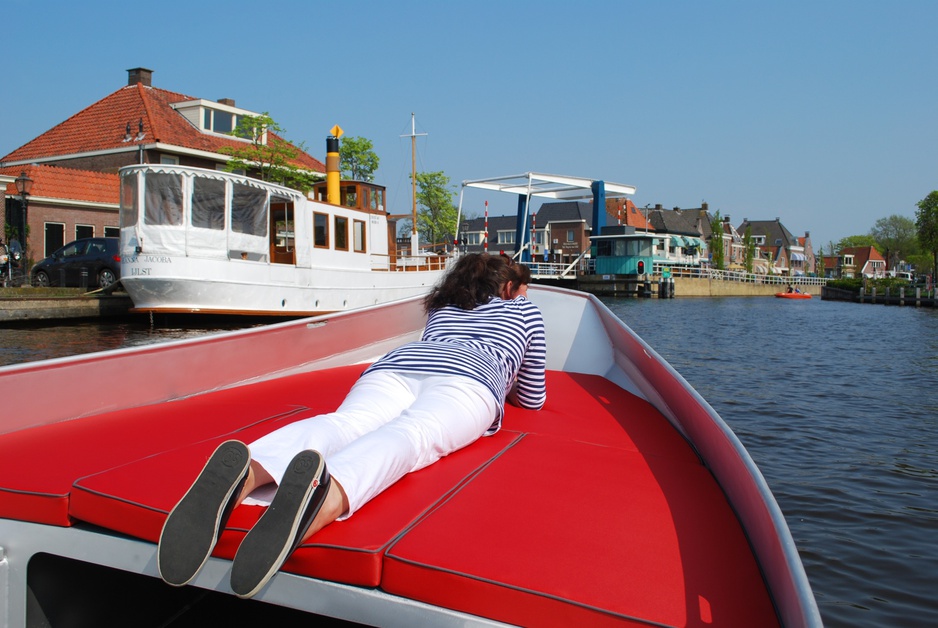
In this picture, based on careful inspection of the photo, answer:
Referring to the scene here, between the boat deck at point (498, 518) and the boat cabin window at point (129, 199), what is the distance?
9887 millimetres

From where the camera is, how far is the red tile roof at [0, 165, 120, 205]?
20.7 meters

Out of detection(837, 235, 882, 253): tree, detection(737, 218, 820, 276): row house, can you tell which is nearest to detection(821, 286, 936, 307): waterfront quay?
detection(737, 218, 820, 276): row house

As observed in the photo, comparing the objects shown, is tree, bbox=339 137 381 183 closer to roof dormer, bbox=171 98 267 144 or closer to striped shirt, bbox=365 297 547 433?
roof dormer, bbox=171 98 267 144

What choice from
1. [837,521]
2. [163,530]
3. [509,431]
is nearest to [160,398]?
[509,431]

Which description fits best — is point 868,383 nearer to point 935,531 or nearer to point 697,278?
point 935,531

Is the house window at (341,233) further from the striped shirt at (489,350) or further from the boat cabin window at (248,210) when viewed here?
the striped shirt at (489,350)

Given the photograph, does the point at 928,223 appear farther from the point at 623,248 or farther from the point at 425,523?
the point at 425,523

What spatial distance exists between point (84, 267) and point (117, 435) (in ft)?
49.1

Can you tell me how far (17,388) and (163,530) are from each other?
1231mm

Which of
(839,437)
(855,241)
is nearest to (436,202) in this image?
(839,437)

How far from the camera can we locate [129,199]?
11383 mm

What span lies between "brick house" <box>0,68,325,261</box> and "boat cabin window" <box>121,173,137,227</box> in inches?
359

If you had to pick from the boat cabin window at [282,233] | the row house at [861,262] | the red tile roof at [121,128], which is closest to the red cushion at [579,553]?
the boat cabin window at [282,233]

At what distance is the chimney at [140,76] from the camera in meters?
26.5
